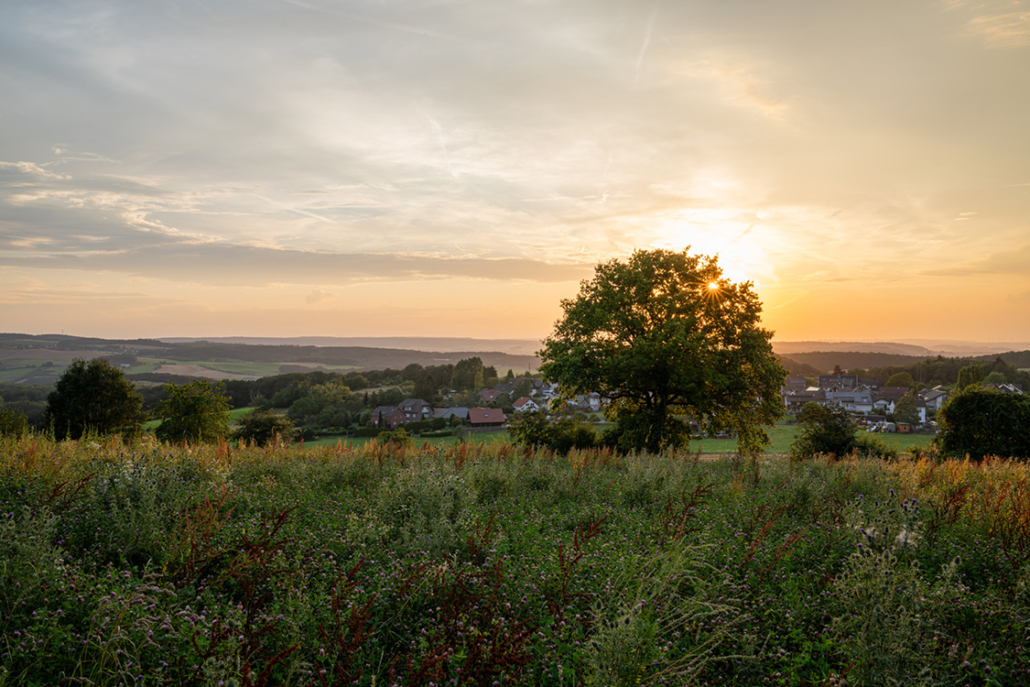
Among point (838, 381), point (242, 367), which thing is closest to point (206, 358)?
point (242, 367)

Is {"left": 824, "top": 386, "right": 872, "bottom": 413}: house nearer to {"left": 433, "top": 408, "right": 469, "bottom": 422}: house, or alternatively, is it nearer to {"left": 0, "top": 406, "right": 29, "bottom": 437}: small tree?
{"left": 433, "top": 408, "right": 469, "bottom": 422}: house

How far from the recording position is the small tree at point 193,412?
33.4 metres

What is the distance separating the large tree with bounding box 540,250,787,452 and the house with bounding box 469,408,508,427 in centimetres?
5448

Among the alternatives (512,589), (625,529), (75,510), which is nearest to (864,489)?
(625,529)

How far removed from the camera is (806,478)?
27.5ft

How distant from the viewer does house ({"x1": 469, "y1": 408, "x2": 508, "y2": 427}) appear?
256 ft

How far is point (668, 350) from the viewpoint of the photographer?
21.4 m

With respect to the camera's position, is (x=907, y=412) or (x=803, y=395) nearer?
(x=907, y=412)

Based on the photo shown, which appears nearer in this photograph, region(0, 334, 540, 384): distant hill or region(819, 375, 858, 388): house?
region(0, 334, 540, 384): distant hill

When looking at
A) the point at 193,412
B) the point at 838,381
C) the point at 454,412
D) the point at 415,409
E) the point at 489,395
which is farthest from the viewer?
the point at 838,381

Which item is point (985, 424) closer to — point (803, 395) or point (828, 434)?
point (828, 434)

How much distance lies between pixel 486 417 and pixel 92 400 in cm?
5346

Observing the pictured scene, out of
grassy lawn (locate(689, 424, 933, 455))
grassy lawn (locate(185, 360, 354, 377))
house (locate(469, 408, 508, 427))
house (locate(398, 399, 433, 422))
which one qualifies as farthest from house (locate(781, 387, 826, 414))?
grassy lawn (locate(185, 360, 354, 377))

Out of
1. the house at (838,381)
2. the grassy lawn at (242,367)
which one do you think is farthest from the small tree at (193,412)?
the house at (838,381)
